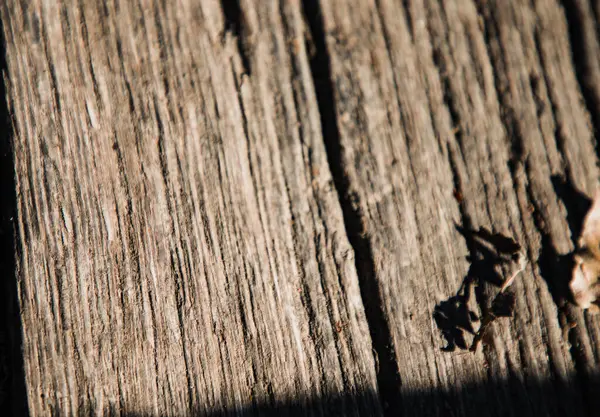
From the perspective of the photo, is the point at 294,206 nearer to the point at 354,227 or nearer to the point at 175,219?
the point at 354,227

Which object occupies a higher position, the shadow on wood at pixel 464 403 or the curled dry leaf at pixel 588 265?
the curled dry leaf at pixel 588 265

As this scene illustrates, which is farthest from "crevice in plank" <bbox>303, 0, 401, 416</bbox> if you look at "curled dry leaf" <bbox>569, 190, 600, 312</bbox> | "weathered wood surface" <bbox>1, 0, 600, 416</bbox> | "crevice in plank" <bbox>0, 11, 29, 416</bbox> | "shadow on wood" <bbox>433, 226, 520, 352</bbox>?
"crevice in plank" <bbox>0, 11, 29, 416</bbox>

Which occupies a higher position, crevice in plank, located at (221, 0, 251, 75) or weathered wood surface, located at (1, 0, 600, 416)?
crevice in plank, located at (221, 0, 251, 75)

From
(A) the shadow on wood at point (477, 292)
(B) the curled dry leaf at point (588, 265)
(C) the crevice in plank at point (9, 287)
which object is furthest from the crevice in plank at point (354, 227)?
(C) the crevice in plank at point (9, 287)

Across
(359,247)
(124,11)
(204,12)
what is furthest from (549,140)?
(124,11)

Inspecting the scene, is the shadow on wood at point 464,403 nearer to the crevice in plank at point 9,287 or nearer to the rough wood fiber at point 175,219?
the rough wood fiber at point 175,219

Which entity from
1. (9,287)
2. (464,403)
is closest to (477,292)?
(464,403)

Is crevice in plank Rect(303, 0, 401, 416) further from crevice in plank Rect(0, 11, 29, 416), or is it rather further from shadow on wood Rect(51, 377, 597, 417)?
crevice in plank Rect(0, 11, 29, 416)
